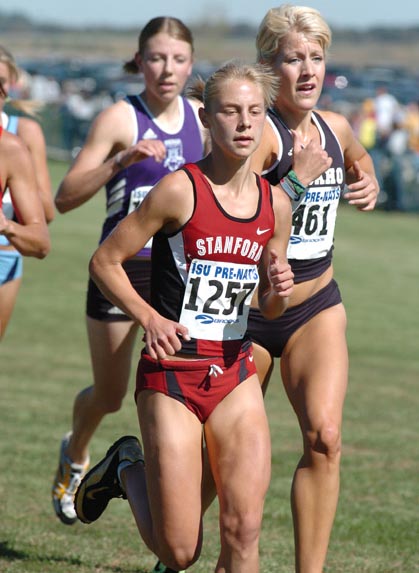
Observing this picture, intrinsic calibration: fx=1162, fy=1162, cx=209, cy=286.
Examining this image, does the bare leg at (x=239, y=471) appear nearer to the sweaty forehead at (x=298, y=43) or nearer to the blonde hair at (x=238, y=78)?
the blonde hair at (x=238, y=78)

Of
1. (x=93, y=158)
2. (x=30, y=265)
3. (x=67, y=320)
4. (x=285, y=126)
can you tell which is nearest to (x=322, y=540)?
(x=285, y=126)

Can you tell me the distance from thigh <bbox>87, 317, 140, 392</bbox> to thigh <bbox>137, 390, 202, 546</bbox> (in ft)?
5.73

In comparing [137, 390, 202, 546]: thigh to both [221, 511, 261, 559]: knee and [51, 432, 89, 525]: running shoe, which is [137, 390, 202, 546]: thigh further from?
[51, 432, 89, 525]: running shoe

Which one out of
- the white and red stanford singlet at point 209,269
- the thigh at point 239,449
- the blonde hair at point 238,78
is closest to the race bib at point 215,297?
the white and red stanford singlet at point 209,269

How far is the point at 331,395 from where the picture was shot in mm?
4957

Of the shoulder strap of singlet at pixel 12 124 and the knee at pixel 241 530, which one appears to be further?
the shoulder strap of singlet at pixel 12 124

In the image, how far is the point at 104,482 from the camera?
5.12m

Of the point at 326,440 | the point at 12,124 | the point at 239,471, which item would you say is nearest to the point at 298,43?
the point at 326,440

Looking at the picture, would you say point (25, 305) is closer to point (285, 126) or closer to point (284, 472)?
point (284, 472)

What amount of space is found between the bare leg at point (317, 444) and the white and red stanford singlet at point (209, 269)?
61 centimetres

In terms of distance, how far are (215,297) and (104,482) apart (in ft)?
3.93

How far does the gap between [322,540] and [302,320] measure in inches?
37.9

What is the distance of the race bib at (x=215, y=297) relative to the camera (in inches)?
172

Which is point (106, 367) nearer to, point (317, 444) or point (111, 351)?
point (111, 351)
